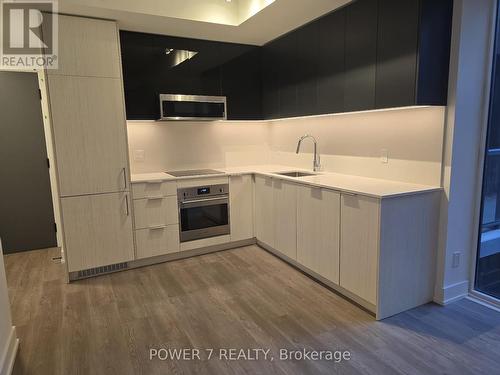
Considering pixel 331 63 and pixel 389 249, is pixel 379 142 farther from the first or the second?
pixel 389 249

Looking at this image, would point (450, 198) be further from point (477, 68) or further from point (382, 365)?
point (382, 365)

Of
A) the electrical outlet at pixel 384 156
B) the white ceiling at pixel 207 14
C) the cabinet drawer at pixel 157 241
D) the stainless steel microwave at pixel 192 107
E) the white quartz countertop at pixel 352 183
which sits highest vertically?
the white ceiling at pixel 207 14

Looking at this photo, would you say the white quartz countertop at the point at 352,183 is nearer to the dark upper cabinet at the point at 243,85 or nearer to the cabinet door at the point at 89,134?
the cabinet door at the point at 89,134

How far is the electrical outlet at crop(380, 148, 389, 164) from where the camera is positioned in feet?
9.52

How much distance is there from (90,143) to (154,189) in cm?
74

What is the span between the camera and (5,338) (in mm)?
1960

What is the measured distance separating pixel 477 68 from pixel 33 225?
→ 190 inches

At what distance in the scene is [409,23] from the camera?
2.27m

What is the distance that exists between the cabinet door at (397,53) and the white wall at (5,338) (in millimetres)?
2904

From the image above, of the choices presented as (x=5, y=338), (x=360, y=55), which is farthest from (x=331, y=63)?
(x=5, y=338)

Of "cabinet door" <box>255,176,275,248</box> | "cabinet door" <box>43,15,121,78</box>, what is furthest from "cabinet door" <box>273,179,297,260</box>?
"cabinet door" <box>43,15,121,78</box>

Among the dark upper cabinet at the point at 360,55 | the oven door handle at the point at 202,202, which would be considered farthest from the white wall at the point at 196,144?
the dark upper cabinet at the point at 360,55

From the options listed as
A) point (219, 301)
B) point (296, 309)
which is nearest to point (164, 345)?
point (219, 301)

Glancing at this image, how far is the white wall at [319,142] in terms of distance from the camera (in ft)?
8.50
